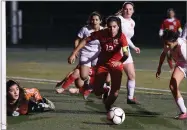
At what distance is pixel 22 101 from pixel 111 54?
64.4 inches

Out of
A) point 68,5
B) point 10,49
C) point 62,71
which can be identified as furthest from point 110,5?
point 62,71

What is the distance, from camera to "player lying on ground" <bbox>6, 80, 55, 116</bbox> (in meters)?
7.59

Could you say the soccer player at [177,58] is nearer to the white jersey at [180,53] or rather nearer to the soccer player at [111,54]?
the white jersey at [180,53]

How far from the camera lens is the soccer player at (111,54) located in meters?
7.65

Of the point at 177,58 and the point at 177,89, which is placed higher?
the point at 177,58

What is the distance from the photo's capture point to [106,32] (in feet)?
25.4

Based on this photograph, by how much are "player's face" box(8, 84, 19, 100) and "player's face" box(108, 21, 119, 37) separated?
1733 millimetres

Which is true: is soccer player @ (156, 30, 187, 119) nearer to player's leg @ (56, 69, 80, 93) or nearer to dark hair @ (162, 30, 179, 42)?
dark hair @ (162, 30, 179, 42)

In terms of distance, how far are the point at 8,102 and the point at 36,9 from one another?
2248cm

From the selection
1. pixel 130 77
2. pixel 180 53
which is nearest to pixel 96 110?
pixel 130 77

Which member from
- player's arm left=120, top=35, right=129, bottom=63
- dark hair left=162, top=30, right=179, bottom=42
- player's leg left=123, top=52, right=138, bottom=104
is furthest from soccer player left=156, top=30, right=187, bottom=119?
player's leg left=123, top=52, right=138, bottom=104

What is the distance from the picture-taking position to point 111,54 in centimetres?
795

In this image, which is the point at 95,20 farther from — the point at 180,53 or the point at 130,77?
the point at 180,53

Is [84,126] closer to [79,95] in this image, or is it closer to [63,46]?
[79,95]
